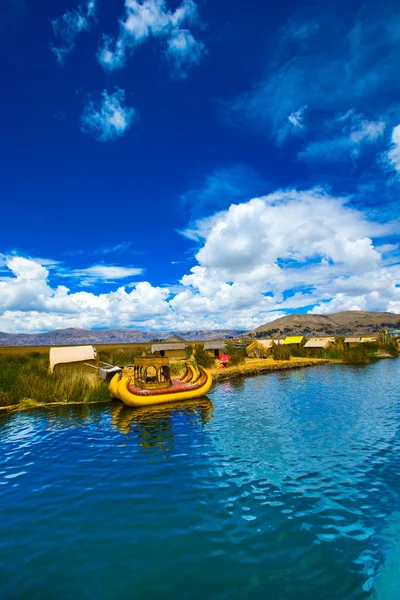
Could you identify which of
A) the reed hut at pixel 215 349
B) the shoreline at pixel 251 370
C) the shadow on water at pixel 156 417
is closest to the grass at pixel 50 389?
the shadow on water at pixel 156 417

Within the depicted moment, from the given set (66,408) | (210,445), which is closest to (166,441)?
(210,445)

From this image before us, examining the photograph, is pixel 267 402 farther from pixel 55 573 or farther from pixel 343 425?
pixel 55 573

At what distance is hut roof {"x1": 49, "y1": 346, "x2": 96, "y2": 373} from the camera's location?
26.3 meters

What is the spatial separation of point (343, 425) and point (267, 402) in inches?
242

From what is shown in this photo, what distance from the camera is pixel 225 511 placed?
7.94m

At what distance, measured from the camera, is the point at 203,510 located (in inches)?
316

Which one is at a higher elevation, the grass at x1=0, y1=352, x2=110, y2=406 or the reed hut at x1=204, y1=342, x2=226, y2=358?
the reed hut at x1=204, y1=342, x2=226, y2=358

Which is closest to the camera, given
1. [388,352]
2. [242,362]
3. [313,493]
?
[313,493]

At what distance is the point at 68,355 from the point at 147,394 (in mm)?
10684

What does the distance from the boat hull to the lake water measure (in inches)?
113

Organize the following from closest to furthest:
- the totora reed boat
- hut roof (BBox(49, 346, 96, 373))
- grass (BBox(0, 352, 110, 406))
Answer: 1. the totora reed boat
2. grass (BBox(0, 352, 110, 406))
3. hut roof (BBox(49, 346, 96, 373))

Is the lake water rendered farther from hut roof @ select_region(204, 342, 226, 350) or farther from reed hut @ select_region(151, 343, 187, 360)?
hut roof @ select_region(204, 342, 226, 350)

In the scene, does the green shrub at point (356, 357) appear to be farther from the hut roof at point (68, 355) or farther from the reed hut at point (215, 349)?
the hut roof at point (68, 355)

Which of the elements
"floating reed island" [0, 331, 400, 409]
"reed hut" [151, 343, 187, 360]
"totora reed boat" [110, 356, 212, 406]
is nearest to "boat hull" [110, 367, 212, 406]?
"totora reed boat" [110, 356, 212, 406]
